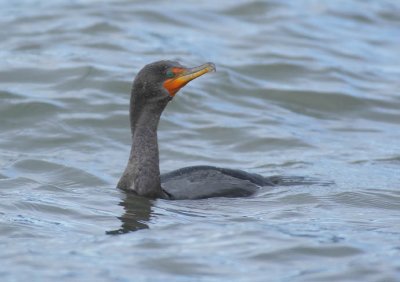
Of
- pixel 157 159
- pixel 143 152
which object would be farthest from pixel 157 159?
pixel 143 152

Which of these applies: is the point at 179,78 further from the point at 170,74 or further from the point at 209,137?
the point at 209,137

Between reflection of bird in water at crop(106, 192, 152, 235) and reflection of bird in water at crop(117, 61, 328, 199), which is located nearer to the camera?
reflection of bird in water at crop(106, 192, 152, 235)

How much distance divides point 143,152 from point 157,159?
0.13m

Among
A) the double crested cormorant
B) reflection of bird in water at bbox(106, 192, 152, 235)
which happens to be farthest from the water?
the double crested cormorant

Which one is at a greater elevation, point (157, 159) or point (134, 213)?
point (157, 159)

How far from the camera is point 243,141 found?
1267cm

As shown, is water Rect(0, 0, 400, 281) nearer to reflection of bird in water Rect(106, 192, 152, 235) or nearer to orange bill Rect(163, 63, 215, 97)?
reflection of bird in water Rect(106, 192, 152, 235)

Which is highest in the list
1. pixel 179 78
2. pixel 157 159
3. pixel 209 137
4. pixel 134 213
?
pixel 179 78

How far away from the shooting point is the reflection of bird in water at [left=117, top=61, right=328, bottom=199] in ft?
31.2

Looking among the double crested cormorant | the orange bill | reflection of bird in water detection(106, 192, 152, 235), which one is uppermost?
the orange bill

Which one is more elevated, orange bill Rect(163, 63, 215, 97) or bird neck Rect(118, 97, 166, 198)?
orange bill Rect(163, 63, 215, 97)

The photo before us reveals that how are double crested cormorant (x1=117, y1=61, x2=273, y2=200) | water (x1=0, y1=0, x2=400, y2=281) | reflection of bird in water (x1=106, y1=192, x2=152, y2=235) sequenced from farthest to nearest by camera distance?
double crested cormorant (x1=117, y1=61, x2=273, y2=200)
reflection of bird in water (x1=106, y1=192, x2=152, y2=235)
water (x1=0, y1=0, x2=400, y2=281)

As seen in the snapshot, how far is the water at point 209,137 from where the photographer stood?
7.86 metres

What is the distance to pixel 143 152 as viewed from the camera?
9.67 meters
